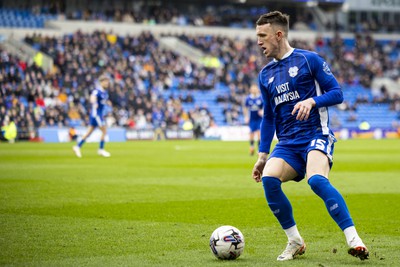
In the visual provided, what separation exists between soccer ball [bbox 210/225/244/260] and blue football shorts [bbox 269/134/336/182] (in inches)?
35.3

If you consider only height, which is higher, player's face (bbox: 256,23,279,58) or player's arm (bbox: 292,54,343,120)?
player's face (bbox: 256,23,279,58)

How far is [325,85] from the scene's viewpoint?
790 centimetres

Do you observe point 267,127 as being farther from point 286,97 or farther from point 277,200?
point 277,200

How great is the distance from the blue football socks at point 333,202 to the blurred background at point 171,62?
36.4 meters

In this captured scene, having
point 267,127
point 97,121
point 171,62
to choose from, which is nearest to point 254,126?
point 97,121

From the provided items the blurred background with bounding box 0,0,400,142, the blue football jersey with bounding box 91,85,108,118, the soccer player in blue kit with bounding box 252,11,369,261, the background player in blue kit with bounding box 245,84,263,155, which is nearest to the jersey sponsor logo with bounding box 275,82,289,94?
the soccer player in blue kit with bounding box 252,11,369,261

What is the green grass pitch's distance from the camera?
26.4 feet

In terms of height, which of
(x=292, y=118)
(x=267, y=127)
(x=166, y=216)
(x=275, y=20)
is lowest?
(x=166, y=216)

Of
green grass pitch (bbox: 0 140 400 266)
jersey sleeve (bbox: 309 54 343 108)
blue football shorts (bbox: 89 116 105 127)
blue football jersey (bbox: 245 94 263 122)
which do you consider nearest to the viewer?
jersey sleeve (bbox: 309 54 343 108)

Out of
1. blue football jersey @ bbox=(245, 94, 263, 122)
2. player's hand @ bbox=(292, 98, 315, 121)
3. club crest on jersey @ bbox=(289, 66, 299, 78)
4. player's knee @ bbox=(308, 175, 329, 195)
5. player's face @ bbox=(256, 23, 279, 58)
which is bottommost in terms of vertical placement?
blue football jersey @ bbox=(245, 94, 263, 122)

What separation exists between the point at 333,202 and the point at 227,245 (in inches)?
45.4

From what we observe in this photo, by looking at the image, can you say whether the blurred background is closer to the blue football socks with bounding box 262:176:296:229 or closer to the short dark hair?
the short dark hair

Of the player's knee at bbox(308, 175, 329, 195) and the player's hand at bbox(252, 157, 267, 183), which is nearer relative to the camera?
the player's knee at bbox(308, 175, 329, 195)

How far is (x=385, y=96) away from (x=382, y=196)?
4952 cm
